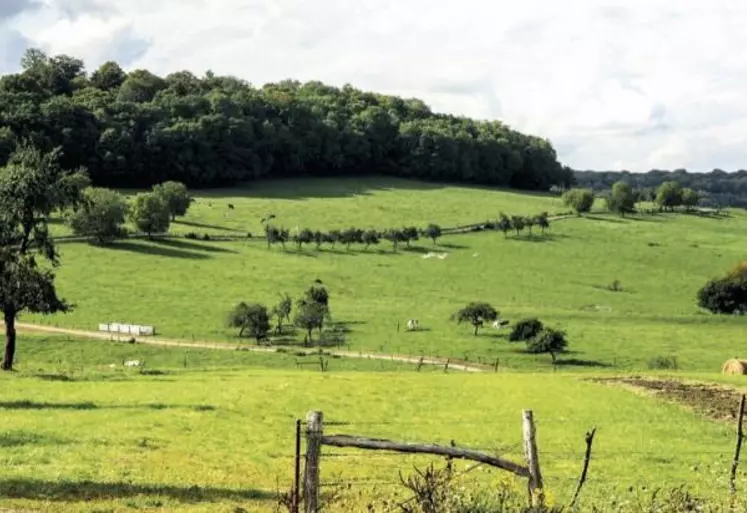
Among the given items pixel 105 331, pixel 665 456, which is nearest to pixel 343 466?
pixel 665 456

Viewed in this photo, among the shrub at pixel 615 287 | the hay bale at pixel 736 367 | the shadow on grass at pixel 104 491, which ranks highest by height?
the shadow on grass at pixel 104 491

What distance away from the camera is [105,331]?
8244 cm

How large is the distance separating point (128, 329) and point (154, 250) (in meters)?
37.6

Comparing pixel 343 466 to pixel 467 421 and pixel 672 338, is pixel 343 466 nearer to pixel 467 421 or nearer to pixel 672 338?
pixel 467 421

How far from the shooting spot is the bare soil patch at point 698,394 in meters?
43.3

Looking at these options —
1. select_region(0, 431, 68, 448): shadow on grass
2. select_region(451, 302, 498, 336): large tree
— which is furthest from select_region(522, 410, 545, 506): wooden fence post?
select_region(451, 302, 498, 336): large tree

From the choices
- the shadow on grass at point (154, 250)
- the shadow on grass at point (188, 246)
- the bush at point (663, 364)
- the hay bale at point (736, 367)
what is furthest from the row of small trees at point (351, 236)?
the hay bale at point (736, 367)

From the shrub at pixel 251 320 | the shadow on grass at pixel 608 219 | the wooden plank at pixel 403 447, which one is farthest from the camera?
the shadow on grass at pixel 608 219

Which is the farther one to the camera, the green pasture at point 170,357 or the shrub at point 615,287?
the shrub at point 615,287

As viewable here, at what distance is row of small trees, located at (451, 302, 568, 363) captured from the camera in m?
76.1

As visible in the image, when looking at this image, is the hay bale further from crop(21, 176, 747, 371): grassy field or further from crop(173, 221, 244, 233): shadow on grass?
crop(173, 221, 244, 233): shadow on grass

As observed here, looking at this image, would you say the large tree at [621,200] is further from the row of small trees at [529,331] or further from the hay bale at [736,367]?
the hay bale at [736,367]

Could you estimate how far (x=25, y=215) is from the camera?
4922 centimetres

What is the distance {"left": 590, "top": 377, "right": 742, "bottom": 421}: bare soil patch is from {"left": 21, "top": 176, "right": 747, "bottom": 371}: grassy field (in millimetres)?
18862
